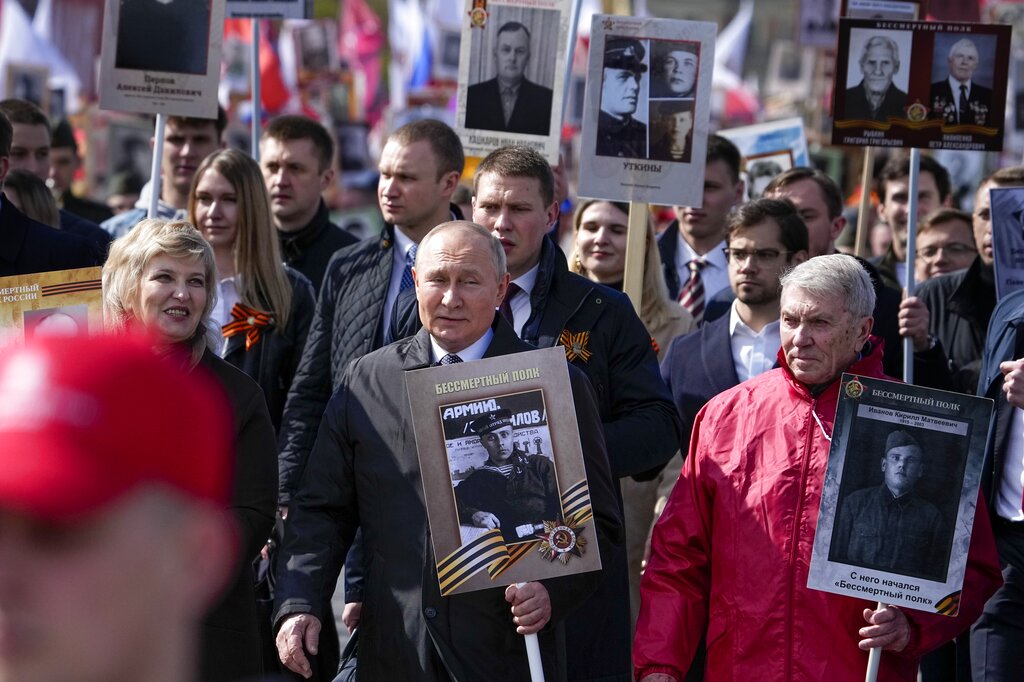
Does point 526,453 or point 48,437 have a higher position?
point 48,437

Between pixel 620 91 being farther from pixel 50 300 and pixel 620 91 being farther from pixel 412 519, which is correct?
pixel 412 519

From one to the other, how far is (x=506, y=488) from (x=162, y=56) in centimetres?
324

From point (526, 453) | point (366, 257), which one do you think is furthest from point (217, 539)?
point (366, 257)

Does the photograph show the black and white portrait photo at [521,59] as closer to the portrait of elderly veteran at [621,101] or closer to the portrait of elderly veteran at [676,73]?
the portrait of elderly veteran at [621,101]

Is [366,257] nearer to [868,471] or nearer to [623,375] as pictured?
[623,375]

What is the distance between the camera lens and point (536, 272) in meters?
4.71

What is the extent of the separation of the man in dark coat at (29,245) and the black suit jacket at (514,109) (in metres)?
1.83

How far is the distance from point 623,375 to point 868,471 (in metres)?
0.88

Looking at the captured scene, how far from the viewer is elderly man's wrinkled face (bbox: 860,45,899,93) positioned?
6.09m

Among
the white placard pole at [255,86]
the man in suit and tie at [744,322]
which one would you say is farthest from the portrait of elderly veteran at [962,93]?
the white placard pole at [255,86]

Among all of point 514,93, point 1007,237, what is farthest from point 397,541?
point 1007,237

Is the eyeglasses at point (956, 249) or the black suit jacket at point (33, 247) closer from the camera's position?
the black suit jacket at point (33, 247)

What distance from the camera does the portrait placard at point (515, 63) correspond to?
6121 millimetres

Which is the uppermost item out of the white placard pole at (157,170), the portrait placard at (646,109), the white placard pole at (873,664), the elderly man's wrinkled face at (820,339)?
the portrait placard at (646,109)
